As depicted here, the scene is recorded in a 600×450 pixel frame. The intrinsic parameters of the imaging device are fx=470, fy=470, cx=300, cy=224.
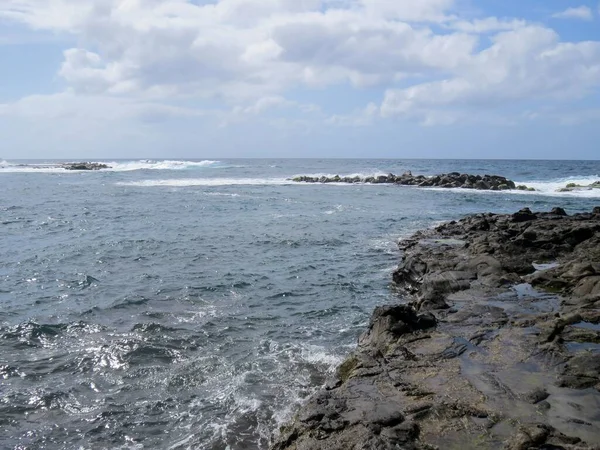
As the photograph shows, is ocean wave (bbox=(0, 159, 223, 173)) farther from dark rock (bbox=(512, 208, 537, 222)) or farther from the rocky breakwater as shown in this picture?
the rocky breakwater

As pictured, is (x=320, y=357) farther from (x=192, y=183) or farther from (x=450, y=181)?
(x=192, y=183)

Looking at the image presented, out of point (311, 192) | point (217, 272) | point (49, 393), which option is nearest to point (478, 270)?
point (217, 272)

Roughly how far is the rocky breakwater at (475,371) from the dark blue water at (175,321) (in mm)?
1517

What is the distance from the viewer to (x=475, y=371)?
27.2 feet

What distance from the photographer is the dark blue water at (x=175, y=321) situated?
27.7ft

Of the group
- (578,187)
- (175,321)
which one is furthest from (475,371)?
(578,187)

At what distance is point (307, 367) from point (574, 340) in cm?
549

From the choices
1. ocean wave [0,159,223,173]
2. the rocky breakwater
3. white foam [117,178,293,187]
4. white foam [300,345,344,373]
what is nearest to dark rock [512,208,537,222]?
the rocky breakwater

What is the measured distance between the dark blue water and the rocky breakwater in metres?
1.52

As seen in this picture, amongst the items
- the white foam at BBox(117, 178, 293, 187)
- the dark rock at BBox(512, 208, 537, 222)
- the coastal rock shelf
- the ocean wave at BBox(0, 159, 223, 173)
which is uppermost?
the ocean wave at BBox(0, 159, 223, 173)

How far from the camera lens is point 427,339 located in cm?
981

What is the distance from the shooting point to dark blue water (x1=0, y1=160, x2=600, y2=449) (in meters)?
8.45

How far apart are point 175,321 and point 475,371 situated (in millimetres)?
8165

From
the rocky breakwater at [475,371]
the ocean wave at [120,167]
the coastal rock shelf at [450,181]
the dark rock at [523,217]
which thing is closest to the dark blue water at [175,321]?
the rocky breakwater at [475,371]
